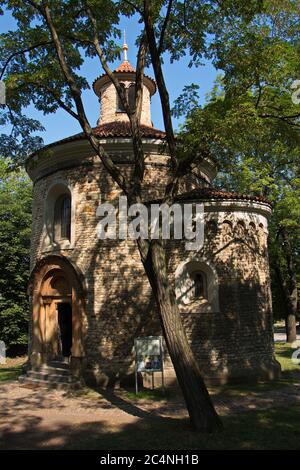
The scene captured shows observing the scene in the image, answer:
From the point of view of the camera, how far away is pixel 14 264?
22438 mm

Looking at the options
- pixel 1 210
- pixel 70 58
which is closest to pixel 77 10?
pixel 70 58

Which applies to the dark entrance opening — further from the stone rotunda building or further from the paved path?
the paved path

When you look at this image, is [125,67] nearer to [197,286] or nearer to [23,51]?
[23,51]

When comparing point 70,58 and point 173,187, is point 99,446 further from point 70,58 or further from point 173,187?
point 70,58

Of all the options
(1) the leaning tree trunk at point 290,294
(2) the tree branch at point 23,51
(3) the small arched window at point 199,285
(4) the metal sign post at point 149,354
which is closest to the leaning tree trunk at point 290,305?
(1) the leaning tree trunk at point 290,294

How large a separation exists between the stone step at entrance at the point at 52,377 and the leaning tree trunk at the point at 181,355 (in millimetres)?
5160

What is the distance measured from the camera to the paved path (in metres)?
7.16

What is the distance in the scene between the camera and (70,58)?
415 inches

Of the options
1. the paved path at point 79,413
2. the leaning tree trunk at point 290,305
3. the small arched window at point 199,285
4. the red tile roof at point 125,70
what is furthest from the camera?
the leaning tree trunk at point 290,305

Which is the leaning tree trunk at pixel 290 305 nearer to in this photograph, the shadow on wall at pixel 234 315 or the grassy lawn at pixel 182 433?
the shadow on wall at pixel 234 315

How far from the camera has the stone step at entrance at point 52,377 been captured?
455 inches

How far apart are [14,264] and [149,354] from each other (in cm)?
1415

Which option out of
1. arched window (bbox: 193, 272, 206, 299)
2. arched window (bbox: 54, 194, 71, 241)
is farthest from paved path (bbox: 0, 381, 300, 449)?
arched window (bbox: 54, 194, 71, 241)

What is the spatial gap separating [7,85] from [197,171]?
7376mm
